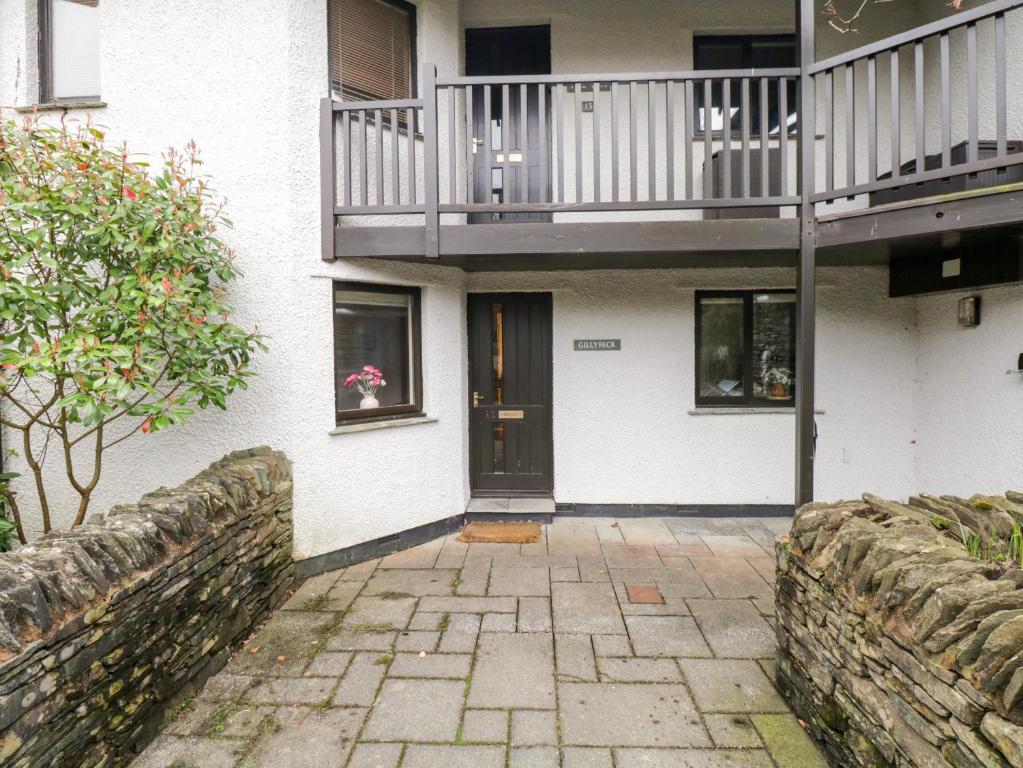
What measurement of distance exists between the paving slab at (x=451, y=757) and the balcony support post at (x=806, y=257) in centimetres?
287

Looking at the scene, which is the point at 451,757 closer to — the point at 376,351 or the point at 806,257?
the point at 376,351

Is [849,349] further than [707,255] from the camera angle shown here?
Yes

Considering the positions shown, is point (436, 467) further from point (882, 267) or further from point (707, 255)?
point (882, 267)

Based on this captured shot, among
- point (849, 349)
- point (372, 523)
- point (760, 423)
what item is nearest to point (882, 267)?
point (849, 349)

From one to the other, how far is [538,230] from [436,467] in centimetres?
239

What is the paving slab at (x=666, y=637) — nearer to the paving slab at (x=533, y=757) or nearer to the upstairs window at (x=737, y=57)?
the paving slab at (x=533, y=757)

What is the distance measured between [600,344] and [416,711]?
146 inches

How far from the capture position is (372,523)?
4.26m

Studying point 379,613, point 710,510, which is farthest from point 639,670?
point 710,510

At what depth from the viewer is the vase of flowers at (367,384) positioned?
4352mm

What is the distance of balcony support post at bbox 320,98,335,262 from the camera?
393 cm

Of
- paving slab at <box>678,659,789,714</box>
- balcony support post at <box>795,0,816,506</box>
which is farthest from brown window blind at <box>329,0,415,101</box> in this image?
paving slab at <box>678,659,789,714</box>

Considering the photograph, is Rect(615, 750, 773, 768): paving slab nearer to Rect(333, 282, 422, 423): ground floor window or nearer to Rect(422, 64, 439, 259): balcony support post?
Rect(333, 282, 422, 423): ground floor window

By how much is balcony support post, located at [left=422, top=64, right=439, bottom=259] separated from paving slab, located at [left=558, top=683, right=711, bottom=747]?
3175mm
